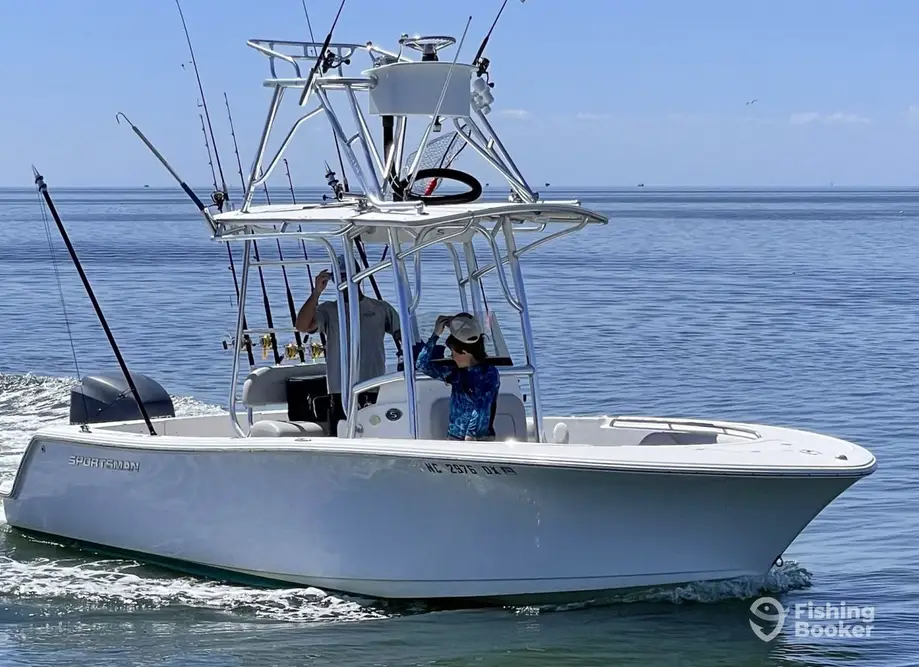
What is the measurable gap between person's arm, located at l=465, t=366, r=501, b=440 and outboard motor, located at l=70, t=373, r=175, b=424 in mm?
3512

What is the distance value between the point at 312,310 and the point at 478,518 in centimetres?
203

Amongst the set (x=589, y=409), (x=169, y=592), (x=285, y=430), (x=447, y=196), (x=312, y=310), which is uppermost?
(x=447, y=196)

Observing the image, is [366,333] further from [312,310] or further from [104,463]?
[104,463]

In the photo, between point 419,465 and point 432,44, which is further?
point 432,44

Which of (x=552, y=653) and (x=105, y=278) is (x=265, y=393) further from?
(x=105, y=278)

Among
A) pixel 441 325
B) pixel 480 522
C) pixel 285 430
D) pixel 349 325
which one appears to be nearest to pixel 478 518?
pixel 480 522

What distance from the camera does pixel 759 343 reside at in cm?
2191

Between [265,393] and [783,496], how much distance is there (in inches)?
148

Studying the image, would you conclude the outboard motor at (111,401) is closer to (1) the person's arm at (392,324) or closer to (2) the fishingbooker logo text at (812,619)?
(1) the person's arm at (392,324)

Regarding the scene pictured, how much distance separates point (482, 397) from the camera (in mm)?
8406

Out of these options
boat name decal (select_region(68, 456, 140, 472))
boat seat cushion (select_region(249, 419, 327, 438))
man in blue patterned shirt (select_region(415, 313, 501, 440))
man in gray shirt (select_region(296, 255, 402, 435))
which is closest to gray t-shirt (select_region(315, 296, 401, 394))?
man in gray shirt (select_region(296, 255, 402, 435))

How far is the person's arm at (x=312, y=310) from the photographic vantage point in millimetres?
9172

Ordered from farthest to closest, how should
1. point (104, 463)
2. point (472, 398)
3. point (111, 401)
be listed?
point (111, 401) → point (104, 463) → point (472, 398)

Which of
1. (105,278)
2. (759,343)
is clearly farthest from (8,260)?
(759,343)
